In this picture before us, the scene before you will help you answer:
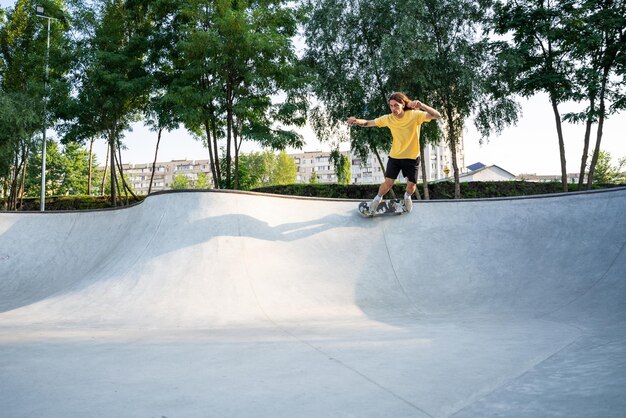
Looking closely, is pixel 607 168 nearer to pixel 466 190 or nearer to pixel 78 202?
pixel 466 190

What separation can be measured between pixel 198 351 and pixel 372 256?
359 centimetres

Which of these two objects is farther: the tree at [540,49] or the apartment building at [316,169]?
the apartment building at [316,169]

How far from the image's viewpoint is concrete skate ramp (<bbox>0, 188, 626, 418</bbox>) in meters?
2.44

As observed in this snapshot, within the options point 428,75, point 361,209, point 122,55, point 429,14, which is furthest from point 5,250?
point 429,14

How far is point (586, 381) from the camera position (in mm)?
2432

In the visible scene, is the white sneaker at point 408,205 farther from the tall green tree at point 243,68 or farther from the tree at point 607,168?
the tree at point 607,168

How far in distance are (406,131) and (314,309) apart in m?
2.94

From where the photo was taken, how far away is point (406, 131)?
21.4 feet

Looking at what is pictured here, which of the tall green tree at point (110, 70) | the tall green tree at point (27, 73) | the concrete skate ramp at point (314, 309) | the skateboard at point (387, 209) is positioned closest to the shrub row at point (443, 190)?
the tall green tree at point (110, 70)

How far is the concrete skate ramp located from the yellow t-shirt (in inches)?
47.9

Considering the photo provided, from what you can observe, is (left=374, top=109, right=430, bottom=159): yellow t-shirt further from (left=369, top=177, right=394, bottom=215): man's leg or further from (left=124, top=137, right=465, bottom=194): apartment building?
(left=124, top=137, right=465, bottom=194): apartment building

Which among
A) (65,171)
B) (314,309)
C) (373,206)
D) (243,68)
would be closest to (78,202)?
(243,68)

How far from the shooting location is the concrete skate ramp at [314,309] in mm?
2443

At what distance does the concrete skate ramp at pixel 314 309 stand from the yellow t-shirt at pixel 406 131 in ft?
4.00
